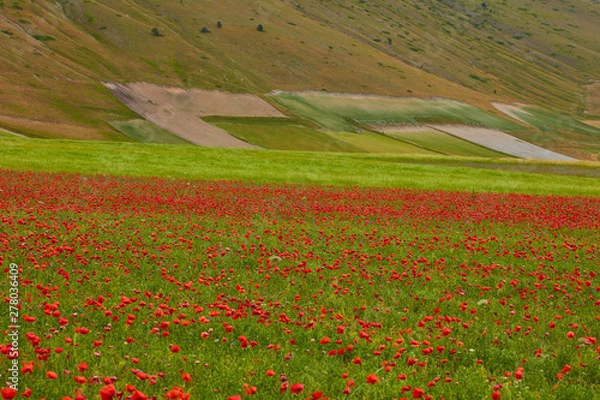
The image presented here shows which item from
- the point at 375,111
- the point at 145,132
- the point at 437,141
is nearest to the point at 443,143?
the point at 437,141

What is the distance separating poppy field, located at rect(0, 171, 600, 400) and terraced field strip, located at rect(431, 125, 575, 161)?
116 meters

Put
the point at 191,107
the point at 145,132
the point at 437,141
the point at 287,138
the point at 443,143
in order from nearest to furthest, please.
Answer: the point at 145,132 < the point at 287,138 < the point at 191,107 < the point at 443,143 < the point at 437,141

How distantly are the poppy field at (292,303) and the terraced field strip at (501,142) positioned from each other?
11616cm

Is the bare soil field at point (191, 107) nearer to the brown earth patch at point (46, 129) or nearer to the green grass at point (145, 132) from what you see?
the green grass at point (145, 132)

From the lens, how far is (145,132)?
10306cm

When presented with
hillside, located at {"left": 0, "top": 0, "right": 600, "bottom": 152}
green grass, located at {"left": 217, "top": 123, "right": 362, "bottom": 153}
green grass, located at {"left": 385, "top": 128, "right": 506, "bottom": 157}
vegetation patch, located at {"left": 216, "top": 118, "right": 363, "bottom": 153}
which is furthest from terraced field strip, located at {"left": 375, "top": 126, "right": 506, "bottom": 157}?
hillside, located at {"left": 0, "top": 0, "right": 600, "bottom": 152}

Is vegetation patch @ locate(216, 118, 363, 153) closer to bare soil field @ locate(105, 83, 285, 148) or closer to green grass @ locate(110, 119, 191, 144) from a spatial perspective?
bare soil field @ locate(105, 83, 285, 148)

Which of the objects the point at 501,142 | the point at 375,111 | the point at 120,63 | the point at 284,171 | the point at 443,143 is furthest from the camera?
the point at 375,111

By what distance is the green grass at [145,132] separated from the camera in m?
99.6

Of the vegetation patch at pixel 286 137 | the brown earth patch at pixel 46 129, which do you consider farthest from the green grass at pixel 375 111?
the brown earth patch at pixel 46 129

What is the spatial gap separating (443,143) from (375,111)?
28918mm

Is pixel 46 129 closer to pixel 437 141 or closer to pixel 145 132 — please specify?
pixel 145 132

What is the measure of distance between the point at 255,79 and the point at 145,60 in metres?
30.4

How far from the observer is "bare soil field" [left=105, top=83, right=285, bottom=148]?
355 ft
